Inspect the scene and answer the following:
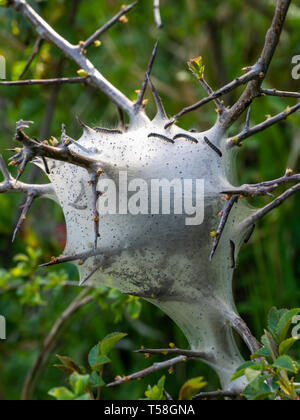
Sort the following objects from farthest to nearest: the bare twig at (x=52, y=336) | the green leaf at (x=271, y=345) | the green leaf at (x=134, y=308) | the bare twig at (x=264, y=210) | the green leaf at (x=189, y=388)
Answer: the bare twig at (x=52, y=336) → the green leaf at (x=134, y=308) → the green leaf at (x=189, y=388) → the bare twig at (x=264, y=210) → the green leaf at (x=271, y=345)

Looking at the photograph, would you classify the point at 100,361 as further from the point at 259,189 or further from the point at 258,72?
the point at 258,72

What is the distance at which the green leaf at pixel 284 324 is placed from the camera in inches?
45.2

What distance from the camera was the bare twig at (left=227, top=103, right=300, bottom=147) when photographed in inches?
49.8

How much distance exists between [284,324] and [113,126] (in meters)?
1.89

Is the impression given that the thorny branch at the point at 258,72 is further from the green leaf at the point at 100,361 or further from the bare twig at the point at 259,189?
the green leaf at the point at 100,361

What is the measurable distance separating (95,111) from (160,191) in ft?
9.69

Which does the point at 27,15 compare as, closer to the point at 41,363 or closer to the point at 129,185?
the point at 129,185

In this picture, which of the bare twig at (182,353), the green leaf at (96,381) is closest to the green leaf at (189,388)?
the bare twig at (182,353)

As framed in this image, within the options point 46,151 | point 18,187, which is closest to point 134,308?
point 18,187

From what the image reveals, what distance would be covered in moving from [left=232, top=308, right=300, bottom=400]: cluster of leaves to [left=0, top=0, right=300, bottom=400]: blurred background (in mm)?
1002

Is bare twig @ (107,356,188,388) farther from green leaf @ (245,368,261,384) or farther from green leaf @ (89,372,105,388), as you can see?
green leaf @ (245,368,261,384)

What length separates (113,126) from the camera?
284 centimetres

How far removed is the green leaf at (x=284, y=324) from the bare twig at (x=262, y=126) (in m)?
0.45

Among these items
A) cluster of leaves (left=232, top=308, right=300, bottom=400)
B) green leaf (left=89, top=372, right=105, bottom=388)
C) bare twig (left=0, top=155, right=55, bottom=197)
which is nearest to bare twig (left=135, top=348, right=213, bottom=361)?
green leaf (left=89, top=372, right=105, bottom=388)
